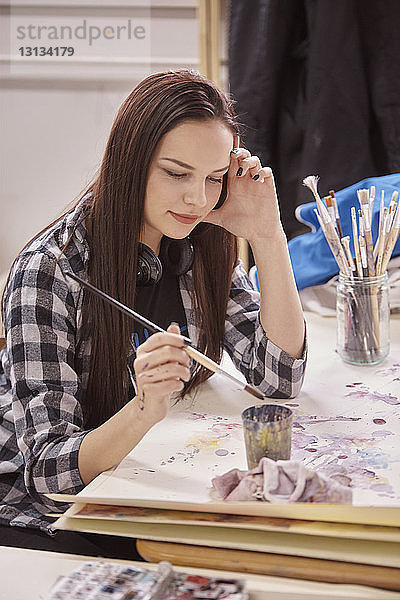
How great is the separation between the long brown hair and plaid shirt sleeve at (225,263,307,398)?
9.9 inches

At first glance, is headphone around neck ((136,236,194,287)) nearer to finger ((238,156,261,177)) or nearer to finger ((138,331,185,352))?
finger ((238,156,261,177))

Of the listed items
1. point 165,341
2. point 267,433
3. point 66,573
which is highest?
point 165,341

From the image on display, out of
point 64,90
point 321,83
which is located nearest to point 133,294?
point 321,83

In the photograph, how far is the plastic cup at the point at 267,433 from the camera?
937 mm

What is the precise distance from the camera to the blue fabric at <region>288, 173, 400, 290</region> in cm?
180

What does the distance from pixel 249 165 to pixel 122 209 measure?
26 centimetres

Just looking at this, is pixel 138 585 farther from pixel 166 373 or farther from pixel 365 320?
pixel 365 320

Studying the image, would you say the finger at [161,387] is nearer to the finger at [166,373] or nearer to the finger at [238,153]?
the finger at [166,373]

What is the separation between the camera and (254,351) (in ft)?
4.58

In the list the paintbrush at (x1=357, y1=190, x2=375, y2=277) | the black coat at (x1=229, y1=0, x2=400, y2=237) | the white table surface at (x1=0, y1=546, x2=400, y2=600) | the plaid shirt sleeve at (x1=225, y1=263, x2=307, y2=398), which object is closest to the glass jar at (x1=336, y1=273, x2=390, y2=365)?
the paintbrush at (x1=357, y1=190, x2=375, y2=277)

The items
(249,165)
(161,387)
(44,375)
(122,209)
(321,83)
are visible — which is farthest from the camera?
(321,83)

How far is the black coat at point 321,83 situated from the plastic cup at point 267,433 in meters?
1.67

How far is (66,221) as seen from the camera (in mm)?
1286

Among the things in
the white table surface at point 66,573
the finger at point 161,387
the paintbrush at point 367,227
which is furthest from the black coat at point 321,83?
the white table surface at point 66,573
